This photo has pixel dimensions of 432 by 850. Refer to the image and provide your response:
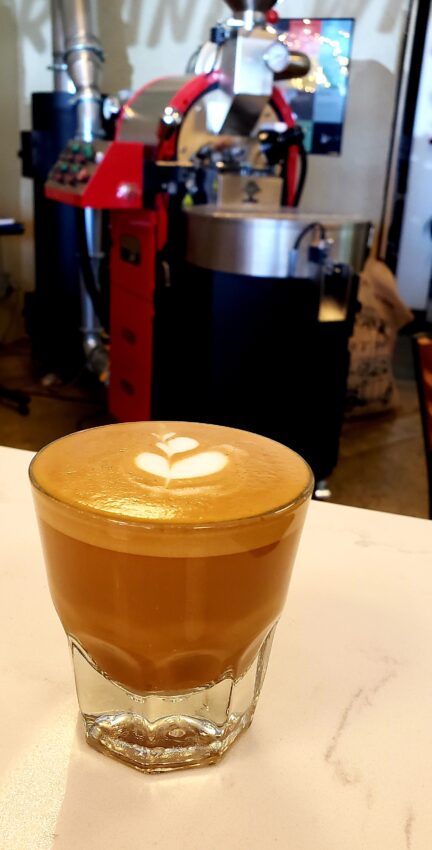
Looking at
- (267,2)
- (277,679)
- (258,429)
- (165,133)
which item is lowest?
(258,429)

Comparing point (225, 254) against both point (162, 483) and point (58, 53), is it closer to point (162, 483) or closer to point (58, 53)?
point (162, 483)

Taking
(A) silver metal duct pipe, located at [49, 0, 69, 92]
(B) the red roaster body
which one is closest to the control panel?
(B) the red roaster body

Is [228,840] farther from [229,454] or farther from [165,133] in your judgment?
[165,133]

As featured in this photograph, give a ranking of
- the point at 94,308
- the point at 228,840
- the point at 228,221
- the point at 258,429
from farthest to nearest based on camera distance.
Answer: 1. the point at 94,308
2. the point at 258,429
3. the point at 228,221
4. the point at 228,840

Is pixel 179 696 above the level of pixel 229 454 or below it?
below

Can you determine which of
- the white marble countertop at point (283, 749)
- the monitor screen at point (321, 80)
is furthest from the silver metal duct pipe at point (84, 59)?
the white marble countertop at point (283, 749)

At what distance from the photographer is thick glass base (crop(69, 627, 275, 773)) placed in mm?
364

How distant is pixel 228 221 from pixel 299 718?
169 centimetres

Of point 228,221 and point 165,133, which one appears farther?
point 165,133

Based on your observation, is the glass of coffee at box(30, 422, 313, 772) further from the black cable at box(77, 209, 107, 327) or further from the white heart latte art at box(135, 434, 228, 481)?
the black cable at box(77, 209, 107, 327)

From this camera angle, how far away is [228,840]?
0.32 metres

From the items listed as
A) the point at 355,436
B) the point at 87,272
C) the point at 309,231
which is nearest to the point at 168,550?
the point at 309,231

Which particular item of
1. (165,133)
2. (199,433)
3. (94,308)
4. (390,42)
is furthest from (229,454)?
(390,42)

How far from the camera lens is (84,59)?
3236 mm
